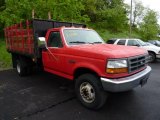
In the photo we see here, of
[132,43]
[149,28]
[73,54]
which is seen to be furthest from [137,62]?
[149,28]

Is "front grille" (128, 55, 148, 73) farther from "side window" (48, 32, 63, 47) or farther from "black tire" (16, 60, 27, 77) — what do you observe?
"black tire" (16, 60, 27, 77)

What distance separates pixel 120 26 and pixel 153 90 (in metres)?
30.5

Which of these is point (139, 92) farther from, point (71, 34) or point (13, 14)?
point (13, 14)

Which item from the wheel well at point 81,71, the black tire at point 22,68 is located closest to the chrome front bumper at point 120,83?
the wheel well at point 81,71

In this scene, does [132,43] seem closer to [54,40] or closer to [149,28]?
[54,40]

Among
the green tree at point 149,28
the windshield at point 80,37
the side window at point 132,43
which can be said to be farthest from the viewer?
the green tree at point 149,28

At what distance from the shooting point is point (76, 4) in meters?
Answer: 13.1

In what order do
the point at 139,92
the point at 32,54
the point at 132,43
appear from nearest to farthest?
the point at 139,92 → the point at 32,54 → the point at 132,43

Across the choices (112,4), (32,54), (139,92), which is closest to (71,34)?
(32,54)

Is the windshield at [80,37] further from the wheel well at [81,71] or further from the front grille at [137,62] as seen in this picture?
the front grille at [137,62]

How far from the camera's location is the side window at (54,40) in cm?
542

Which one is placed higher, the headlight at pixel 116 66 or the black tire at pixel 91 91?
the headlight at pixel 116 66

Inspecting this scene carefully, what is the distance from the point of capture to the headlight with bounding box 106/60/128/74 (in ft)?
13.3

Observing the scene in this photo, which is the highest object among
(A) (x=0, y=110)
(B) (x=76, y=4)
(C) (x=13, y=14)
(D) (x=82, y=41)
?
(B) (x=76, y=4)
